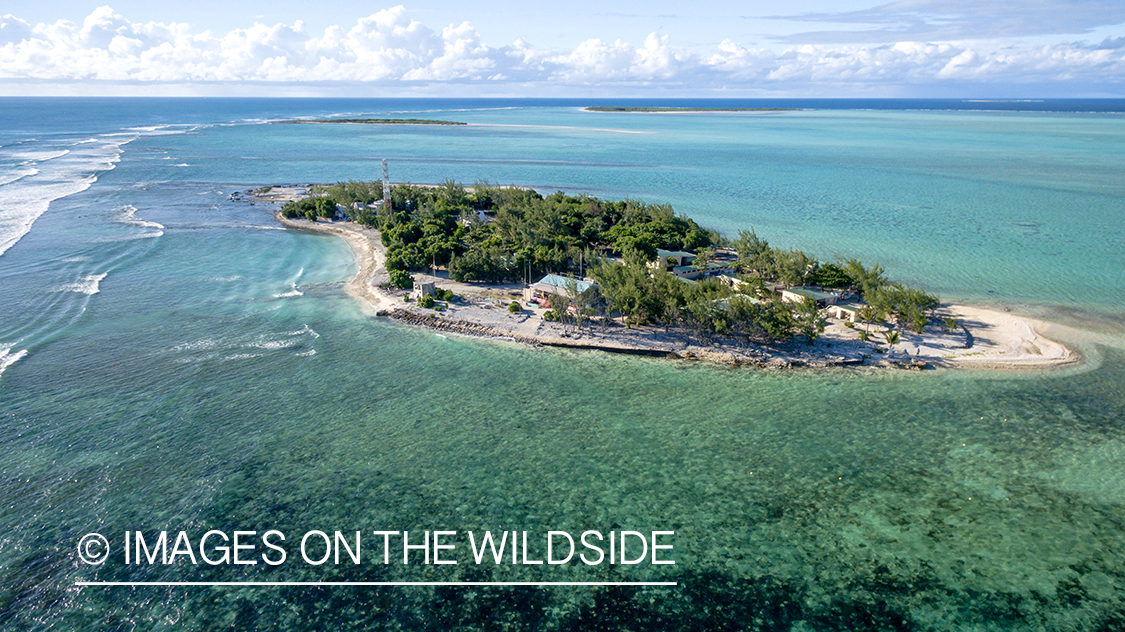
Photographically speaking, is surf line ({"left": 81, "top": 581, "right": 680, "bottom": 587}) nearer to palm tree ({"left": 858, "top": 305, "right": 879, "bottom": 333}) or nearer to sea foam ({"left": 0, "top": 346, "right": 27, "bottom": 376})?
sea foam ({"left": 0, "top": 346, "right": 27, "bottom": 376})

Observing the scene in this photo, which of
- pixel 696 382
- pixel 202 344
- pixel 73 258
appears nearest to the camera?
pixel 696 382

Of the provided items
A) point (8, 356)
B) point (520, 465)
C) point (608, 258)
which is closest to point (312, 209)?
point (608, 258)

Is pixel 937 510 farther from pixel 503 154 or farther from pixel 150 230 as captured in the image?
pixel 503 154

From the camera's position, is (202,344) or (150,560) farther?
(202,344)

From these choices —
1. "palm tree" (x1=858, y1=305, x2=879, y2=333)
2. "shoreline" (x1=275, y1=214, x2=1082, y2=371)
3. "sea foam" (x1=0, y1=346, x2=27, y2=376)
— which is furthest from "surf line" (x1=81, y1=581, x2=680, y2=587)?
"palm tree" (x1=858, y1=305, x2=879, y2=333)

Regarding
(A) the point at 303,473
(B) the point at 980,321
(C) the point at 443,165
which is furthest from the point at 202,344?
(C) the point at 443,165

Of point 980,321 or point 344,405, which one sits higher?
point 980,321

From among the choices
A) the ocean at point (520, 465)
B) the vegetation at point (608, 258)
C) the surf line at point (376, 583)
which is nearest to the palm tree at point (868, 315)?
the vegetation at point (608, 258)
